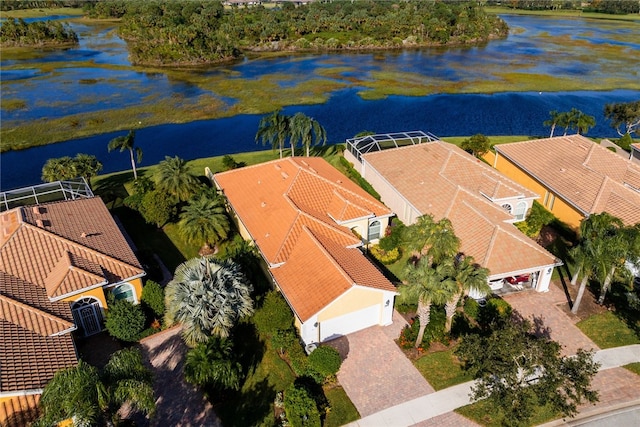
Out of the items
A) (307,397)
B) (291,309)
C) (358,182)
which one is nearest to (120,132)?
(358,182)

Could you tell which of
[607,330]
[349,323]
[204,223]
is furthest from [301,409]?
[607,330]

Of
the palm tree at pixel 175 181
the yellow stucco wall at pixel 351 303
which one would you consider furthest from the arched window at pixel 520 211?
the palm tree at pixel 175 181

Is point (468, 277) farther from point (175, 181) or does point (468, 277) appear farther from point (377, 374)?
point (175, 181)

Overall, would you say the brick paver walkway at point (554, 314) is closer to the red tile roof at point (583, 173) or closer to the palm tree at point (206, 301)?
the red tile roof at point (583, 173)

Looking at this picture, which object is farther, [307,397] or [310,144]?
[310,144]


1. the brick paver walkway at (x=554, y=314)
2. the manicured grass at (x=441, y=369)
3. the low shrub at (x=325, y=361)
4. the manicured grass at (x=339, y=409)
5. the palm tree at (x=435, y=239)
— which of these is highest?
the palm tree at (x=435, y=239)

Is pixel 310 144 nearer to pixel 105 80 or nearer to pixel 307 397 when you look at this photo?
pixel 307 397
